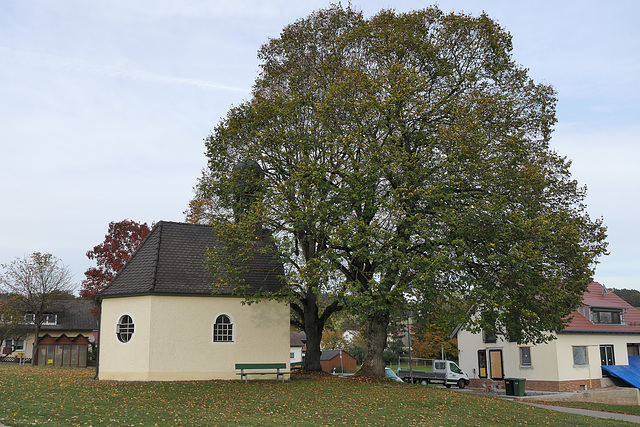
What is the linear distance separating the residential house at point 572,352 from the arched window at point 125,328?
857 inches

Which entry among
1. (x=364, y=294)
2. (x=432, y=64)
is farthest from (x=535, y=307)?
(x=432, y=64)

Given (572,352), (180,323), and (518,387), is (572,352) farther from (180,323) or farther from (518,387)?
(180,323)

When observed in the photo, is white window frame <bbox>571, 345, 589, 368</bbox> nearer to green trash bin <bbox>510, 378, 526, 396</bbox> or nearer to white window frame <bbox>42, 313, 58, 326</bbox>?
green trash bin <bbox>510, 378, 526, 396</bbox>

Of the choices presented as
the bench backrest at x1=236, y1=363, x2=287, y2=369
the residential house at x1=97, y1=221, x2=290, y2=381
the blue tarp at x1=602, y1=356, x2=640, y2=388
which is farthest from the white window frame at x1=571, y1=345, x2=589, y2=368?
the bench backrest at x1=236, y1=363, x2=287, y2=369

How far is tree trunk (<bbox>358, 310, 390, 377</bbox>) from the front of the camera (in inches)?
978

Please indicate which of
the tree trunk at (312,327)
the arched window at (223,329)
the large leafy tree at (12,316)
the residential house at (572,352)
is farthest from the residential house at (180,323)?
the large leafy tree at (12,316)

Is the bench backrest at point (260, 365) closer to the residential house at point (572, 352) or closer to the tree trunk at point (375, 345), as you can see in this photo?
the tree trunk at point (375, 345)

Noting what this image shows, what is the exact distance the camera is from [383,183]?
→ 2344 centimetres

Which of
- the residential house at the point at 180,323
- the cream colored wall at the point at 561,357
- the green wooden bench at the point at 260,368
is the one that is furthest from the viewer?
the cream colored wall at the point at 561,357

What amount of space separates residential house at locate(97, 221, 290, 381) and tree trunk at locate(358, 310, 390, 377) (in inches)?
159

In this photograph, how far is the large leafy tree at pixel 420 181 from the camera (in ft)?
66.8

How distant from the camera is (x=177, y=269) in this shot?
2553cm

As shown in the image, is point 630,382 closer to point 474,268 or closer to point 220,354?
point 474,268

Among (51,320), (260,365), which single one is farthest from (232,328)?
(51,320)
